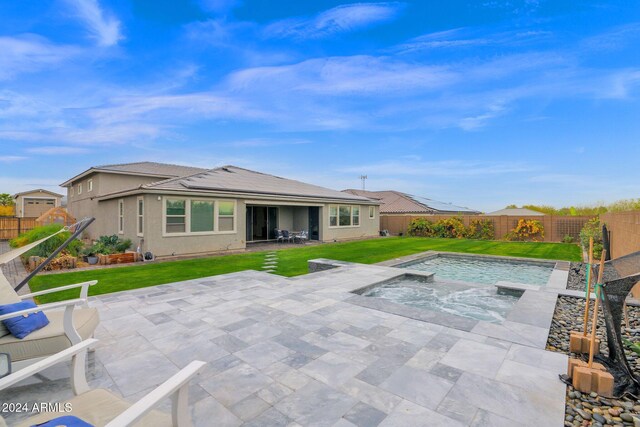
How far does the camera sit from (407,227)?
77.5ft

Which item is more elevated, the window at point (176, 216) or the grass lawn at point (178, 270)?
the window at point (176, 216)

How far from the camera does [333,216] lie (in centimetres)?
1933

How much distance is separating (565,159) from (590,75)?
302 inches

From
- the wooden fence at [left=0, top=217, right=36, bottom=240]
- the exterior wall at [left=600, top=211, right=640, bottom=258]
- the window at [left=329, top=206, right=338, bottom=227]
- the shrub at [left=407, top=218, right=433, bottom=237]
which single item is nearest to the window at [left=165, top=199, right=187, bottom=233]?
the window at [left=329, top=206, right=338, bottom=227]

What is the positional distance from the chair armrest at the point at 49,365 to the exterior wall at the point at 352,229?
1625 cm

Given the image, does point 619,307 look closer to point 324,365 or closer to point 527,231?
point 324,365

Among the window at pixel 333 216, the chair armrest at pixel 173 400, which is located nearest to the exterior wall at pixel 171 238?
the window at pixel 333 216

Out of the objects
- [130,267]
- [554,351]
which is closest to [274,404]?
[554,351]

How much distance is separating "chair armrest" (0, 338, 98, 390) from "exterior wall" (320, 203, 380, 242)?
16.2 m

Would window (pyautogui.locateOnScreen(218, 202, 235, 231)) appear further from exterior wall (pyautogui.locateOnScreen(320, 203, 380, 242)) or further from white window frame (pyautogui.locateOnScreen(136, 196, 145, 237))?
exterior wall (pyautogui.locateOnScreen(320, 203, 380, 242))

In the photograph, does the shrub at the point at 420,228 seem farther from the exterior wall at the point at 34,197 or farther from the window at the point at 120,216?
the exterior wall at the point at 34,197

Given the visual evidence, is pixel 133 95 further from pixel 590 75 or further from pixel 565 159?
pixel 565 159

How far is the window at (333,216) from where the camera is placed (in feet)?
62.6

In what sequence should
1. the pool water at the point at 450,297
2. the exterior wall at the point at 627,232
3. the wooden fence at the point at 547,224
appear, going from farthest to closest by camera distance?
the wooden fence at the point at 547,224, the exterior wall at the point at 627,232, the pool water at the point at 450,297
